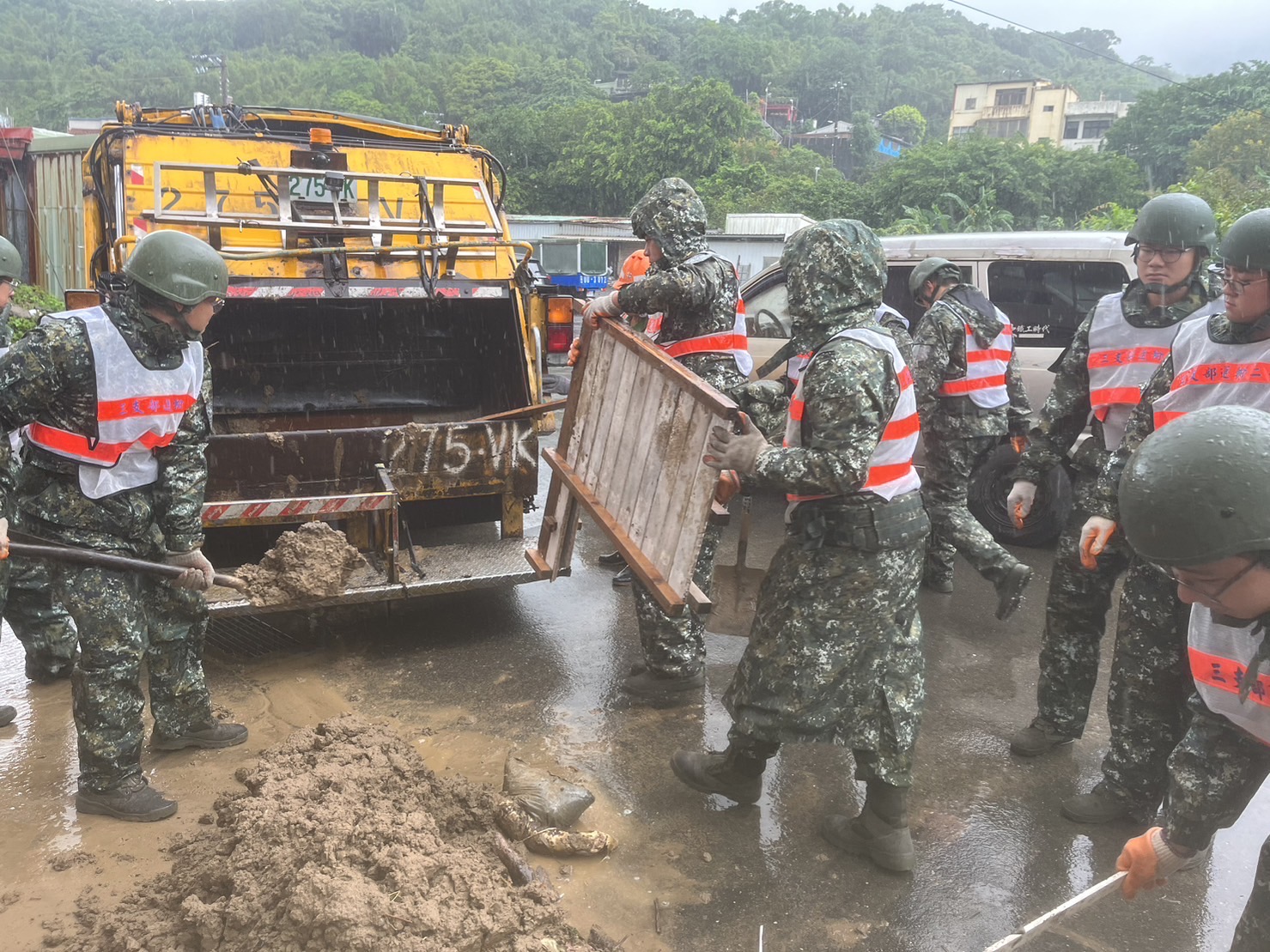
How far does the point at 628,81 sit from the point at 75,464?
84059 mm

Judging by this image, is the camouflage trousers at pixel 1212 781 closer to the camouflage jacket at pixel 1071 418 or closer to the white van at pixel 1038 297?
the camouflage jacket at pixel 1071 418

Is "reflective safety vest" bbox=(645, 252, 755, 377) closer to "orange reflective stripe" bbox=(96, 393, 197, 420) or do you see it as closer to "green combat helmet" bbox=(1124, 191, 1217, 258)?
"green combat helmet" bbox=(1124, 191, 1217, 258)

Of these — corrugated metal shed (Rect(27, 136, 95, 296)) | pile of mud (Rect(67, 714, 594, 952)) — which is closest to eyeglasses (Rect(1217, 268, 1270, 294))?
pile of mud (Rect(67, 714, 594, 952))

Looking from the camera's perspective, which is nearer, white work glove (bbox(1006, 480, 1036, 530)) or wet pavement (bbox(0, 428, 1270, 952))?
wet pavement (bbox(0, 428, 1270, 952))

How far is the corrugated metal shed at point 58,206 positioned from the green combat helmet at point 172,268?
8654 millimetres

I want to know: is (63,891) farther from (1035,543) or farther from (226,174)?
(1035,543)

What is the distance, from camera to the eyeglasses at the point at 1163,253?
310cm

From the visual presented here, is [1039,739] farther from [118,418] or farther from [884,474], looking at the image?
[118,418]

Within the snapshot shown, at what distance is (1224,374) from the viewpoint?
8.40 feet

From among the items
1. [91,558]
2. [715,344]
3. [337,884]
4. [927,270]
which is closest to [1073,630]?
[715,344]

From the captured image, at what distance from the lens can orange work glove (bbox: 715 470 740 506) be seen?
2.71 m

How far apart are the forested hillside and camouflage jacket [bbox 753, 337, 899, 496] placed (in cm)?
2495

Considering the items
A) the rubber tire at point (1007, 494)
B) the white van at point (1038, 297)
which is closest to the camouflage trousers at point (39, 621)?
the white van at point (1038, 297)

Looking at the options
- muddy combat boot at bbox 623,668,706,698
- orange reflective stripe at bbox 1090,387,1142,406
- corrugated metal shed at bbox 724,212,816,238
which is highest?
corrugated metal shed at bbox 724,212,816,238
